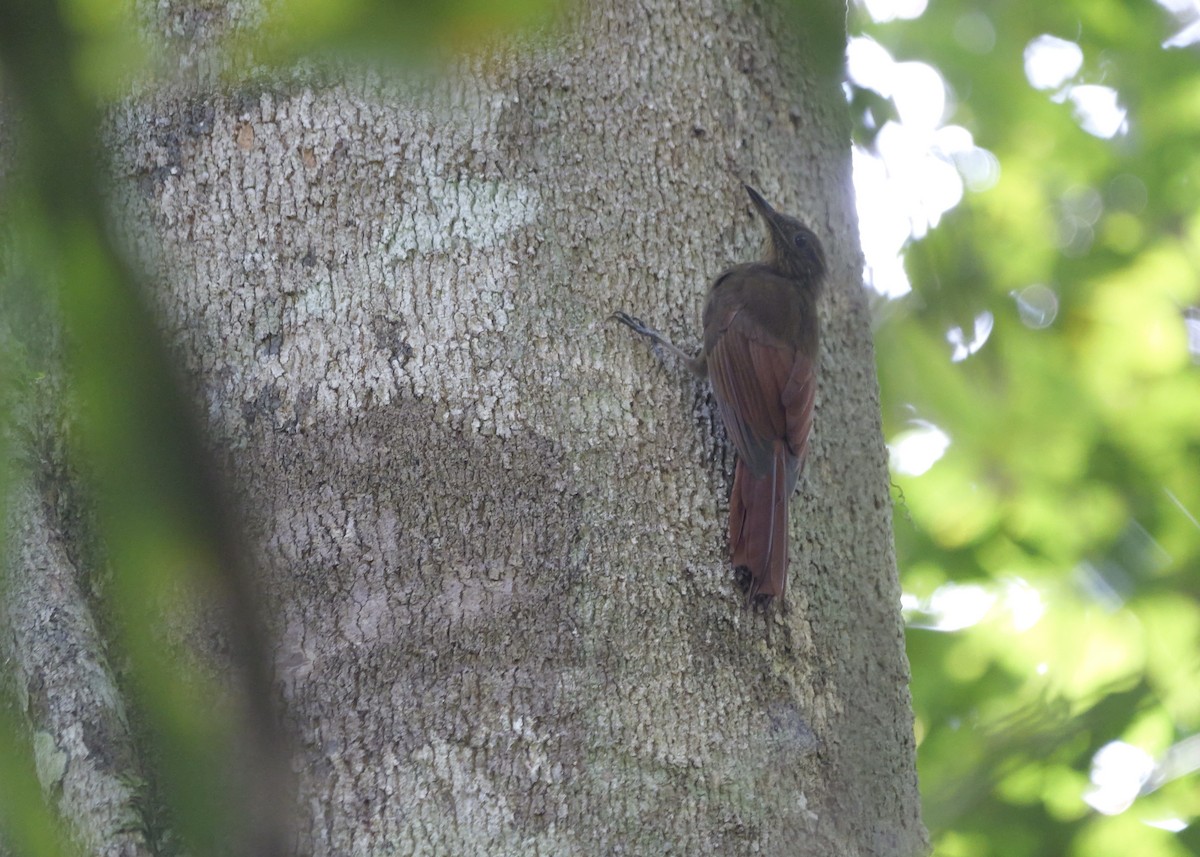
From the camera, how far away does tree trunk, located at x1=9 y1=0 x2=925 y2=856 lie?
5.54ft

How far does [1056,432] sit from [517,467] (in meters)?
2.45

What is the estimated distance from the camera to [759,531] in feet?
6.27

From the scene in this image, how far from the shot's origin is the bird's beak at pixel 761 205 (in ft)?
7.52

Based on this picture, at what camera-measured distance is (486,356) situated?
1904 millimetres

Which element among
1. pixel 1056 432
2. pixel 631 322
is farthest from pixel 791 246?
pixel 1056 432

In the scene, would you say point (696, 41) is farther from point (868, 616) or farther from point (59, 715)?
point (59, 715)

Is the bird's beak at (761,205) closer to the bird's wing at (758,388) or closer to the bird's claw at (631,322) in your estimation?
the bird's wing at (758,388)

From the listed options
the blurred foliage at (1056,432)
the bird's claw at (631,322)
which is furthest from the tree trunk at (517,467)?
the blurred foliage at (1056,432)

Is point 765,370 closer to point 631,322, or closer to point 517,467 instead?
point 631,322

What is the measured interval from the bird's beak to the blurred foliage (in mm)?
572

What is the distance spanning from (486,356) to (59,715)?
0.80 metres

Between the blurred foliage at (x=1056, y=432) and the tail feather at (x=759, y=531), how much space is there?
51 centimetres

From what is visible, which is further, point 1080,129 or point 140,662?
point 1080,129

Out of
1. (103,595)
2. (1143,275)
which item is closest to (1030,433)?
(1143,275)
